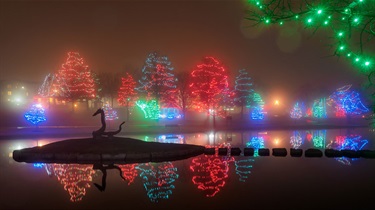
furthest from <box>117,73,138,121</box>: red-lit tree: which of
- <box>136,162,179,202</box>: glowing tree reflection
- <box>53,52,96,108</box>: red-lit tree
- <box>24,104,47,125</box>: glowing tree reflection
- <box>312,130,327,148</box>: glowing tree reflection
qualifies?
<box>136,162,179,202</box>: glowing tree reflection

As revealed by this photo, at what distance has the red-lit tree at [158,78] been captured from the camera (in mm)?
53438

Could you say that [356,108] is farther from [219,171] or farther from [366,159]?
[219,171]

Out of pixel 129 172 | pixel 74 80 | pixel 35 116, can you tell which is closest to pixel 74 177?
pixel 129 172

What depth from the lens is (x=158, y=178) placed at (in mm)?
12852

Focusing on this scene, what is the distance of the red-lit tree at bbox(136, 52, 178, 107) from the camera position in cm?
5344

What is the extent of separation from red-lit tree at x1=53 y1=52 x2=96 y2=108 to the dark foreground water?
134 feet

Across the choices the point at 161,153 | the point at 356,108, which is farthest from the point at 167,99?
the point at 161,153

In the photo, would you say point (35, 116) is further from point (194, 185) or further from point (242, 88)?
point (194, 185)

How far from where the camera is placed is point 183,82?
67562 mm

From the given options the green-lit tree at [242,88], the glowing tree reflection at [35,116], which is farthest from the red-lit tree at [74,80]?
the green-lit tree at [242,88]

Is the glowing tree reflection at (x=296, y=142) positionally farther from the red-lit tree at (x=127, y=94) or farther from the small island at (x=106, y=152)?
the red-lit tree at (x=127, y=94)

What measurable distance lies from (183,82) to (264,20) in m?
61.3

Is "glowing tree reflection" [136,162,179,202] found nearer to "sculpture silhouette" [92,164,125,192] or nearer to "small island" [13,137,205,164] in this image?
"sculpture silhouette" [92,164,125,192]

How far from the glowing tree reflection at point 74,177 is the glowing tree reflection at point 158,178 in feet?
6.41
